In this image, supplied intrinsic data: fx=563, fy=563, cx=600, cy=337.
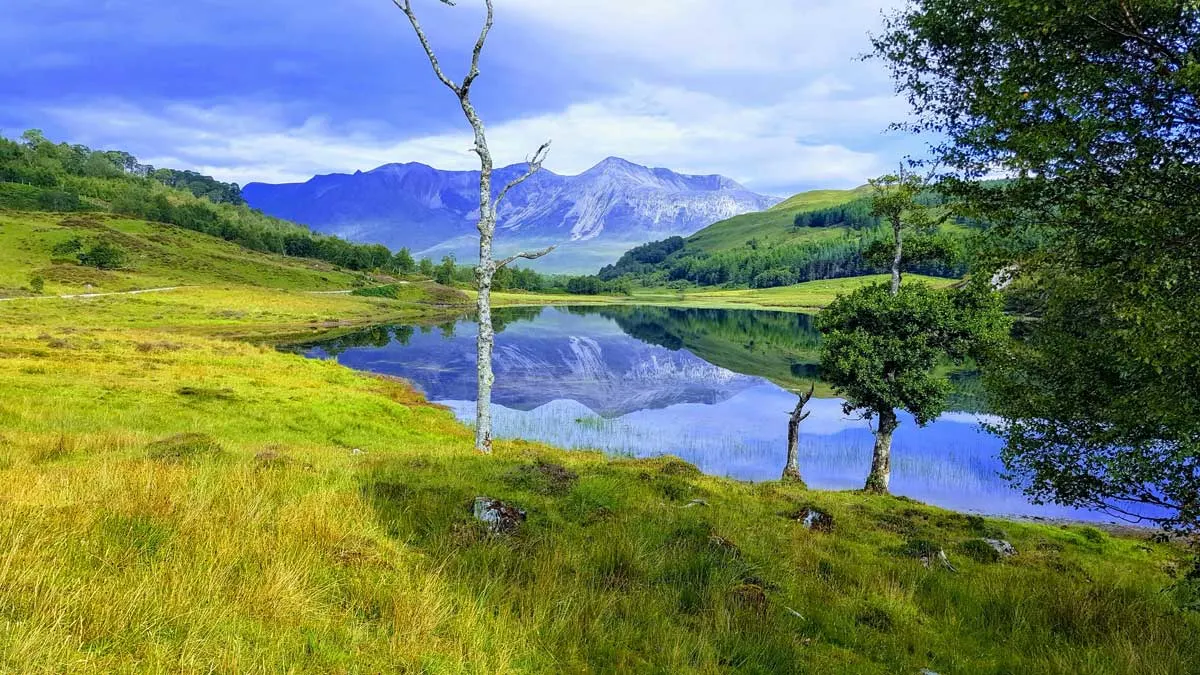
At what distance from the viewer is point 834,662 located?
6.49 m

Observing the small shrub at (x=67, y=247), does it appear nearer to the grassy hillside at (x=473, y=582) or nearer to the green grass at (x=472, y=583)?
the green grass at (x=472, y=583)

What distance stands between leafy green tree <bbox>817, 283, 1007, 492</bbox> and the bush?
164665 mm

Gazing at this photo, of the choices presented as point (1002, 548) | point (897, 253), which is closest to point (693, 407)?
point (897, 253)

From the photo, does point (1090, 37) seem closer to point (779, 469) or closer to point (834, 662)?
point (834, 662)

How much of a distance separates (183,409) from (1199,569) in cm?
3287

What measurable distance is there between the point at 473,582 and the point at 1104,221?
427 inches

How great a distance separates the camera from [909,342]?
93.1 ft

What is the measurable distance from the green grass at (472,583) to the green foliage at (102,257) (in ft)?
507

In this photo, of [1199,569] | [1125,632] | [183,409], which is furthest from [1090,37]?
[183,409]

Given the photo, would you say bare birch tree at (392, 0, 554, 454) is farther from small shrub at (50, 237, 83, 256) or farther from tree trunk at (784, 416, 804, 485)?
small shrub at (50, 237, 83, 256)

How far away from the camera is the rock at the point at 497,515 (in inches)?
372

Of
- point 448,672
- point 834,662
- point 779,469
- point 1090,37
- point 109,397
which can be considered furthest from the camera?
point 779,469

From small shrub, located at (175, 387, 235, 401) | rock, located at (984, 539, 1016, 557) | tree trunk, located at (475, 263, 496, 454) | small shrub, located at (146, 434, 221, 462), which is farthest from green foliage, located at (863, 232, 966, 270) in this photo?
small shrub, located at (175, 387, 235, 401)

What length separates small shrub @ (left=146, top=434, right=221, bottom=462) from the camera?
12268 millimetres
